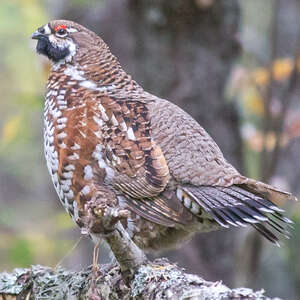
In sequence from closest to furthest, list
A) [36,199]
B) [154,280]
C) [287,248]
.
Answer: [154,280] → [287,248] → [36,199]

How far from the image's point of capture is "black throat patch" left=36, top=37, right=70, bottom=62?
16.5ft

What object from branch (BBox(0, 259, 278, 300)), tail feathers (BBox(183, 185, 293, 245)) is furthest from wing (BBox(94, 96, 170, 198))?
branch (BBox(0, 259, 278, 300))

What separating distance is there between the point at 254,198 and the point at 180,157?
58cm

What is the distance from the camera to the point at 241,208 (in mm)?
3916

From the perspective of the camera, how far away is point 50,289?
3.96m

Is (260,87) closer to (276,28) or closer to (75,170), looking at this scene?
(276,28)

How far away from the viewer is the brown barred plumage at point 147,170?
13.4 ft

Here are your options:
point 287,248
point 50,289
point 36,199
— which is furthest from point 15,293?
point 36,199

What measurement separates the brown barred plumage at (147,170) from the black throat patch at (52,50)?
41 cm

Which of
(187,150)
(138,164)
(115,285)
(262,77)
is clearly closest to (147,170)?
(138,164)

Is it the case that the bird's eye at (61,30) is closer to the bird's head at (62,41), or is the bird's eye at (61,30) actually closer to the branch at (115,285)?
the bird's head at (62,41)

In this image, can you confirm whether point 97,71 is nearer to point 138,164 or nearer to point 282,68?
point 138,164

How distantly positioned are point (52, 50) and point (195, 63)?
217 centimetres

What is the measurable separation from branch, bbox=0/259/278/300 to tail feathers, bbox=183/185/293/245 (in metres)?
0.45
